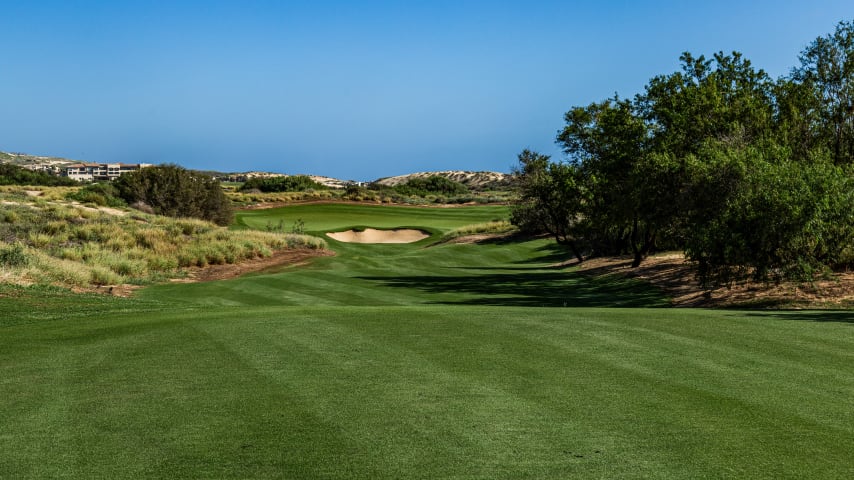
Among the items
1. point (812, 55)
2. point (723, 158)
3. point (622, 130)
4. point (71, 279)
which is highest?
point (812, 55)

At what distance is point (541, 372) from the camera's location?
8.16 metres

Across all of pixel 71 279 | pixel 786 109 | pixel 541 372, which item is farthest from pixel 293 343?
pixel 786 109

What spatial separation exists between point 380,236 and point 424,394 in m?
51.8

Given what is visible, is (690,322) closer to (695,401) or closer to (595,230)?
(695,401)

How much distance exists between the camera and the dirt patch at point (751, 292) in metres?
18.8

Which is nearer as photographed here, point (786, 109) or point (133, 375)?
point (133, 375)

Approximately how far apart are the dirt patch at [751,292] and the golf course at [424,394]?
5.20m

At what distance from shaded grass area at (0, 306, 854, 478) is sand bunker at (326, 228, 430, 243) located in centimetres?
4555

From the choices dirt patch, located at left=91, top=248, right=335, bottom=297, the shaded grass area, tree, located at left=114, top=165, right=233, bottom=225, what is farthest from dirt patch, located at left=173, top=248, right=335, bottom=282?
the shaded grass area

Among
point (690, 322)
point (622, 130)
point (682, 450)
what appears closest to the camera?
point (682, 450)

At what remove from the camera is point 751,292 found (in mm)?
21172

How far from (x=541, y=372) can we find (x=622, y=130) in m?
24.2

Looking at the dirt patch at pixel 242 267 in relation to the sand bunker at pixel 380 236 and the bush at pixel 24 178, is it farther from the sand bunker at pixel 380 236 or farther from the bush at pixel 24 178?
the bush at pixel 24 178

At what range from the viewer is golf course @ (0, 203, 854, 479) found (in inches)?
214
